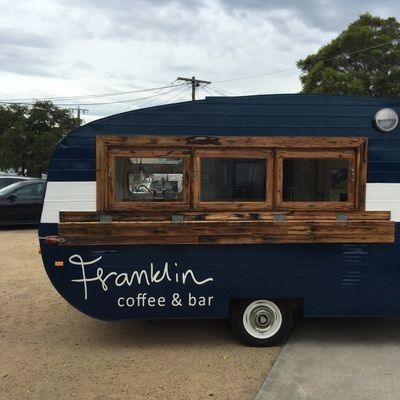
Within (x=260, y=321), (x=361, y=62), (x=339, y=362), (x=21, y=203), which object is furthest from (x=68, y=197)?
(x=361, y=62)

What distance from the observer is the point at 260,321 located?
16.8 ft

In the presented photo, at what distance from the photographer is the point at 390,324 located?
231 inches

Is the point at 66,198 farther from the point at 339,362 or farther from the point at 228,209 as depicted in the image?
the point at 339,362

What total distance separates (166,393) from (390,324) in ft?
9.95

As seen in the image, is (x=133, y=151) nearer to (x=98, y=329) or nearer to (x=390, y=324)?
(x=98, y=329)

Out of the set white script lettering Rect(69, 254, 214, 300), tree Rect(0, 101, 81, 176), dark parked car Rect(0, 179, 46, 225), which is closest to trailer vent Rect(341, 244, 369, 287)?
white script lettering Rect(69, 254, 214, 300)

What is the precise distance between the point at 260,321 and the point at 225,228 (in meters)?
1.05

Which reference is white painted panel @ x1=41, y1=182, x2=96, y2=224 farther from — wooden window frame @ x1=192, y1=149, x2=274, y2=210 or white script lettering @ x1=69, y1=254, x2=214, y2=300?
wooden window frame @ x1=192, y1=149, x2=274, y2=210

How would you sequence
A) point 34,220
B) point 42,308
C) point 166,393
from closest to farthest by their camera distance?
point 166,393, point 42,308, point 34,220

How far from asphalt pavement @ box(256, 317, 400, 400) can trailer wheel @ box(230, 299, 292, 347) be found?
0.65ft

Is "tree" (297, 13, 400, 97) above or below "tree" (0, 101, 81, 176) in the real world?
above

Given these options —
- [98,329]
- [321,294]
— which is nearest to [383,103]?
[321,294]

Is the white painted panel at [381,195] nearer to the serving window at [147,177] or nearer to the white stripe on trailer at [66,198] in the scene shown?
the serving window at [147,177]

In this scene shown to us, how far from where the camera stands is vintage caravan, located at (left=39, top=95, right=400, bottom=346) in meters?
4.83
